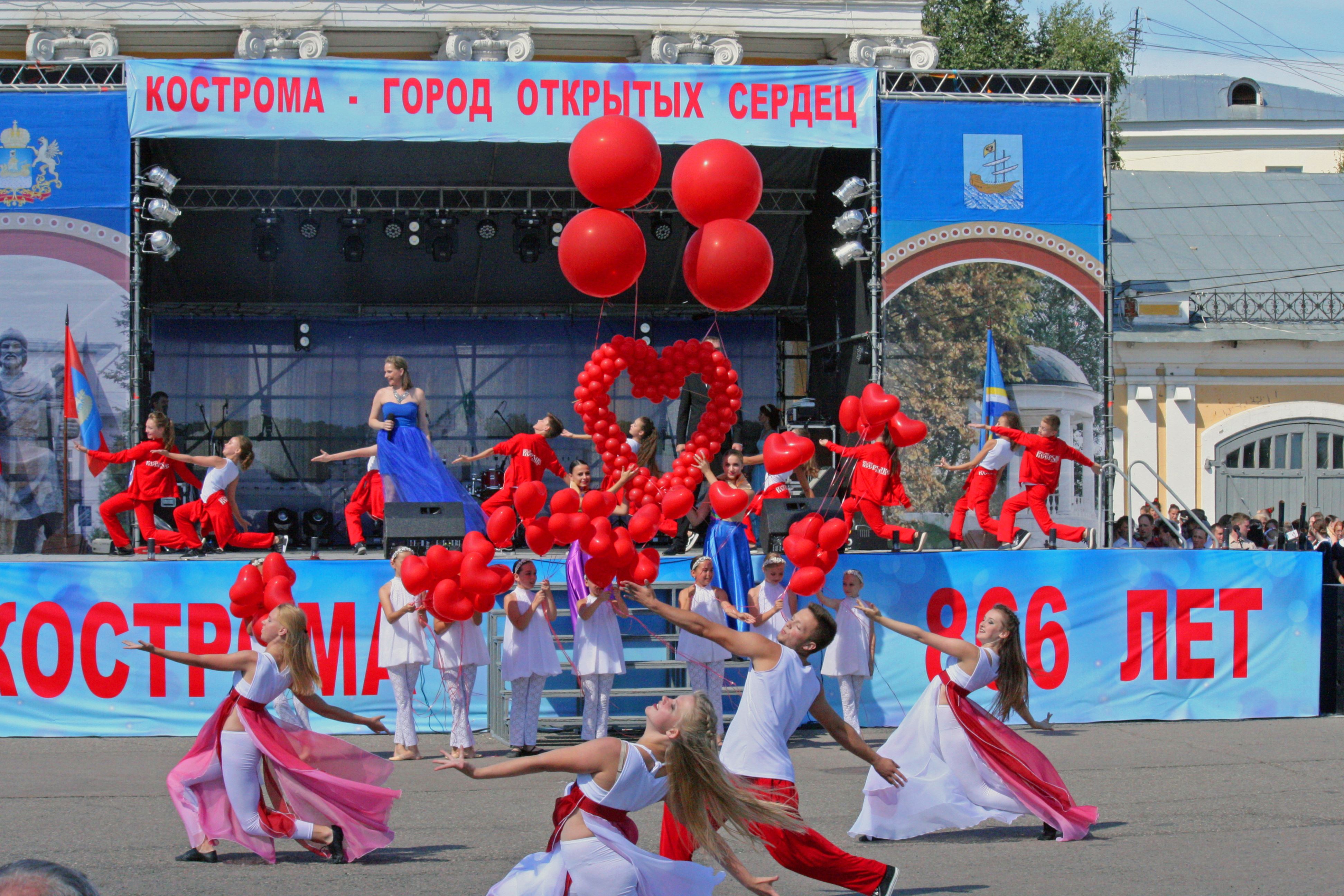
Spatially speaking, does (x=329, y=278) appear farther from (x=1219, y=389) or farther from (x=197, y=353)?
(x=1219, y=389)

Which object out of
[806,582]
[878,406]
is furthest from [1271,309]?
[806,582]

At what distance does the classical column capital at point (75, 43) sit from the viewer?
1858cm

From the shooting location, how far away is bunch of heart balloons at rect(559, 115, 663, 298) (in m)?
8.52

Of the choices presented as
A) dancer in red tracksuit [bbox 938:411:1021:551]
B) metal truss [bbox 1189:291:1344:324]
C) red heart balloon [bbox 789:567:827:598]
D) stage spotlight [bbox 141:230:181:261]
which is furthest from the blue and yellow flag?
metal truss [bbox 1189:291:1344:324]

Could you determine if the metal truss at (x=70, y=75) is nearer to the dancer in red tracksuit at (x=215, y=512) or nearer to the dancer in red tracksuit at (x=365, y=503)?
the dancer in red tracksuit at (x=215, y=512)

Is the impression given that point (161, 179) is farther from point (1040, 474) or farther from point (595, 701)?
point (1040, 474)

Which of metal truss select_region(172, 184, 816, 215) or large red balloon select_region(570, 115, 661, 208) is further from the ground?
metal truss select_region(172, 184, 816, 215)

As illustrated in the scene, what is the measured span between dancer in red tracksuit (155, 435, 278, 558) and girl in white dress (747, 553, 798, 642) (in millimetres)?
4380

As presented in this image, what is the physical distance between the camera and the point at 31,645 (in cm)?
1045

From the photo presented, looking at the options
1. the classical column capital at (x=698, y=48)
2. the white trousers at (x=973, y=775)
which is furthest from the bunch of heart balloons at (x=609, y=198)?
the classical column capital at (x=698, y=48)

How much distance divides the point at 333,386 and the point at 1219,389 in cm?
1301

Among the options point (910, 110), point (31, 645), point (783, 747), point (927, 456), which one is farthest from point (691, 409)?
point (783, 747)

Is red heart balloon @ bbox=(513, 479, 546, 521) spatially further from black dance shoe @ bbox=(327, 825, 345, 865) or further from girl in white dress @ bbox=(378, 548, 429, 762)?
black dance shoe @ bbox=(327, 825, 345, 865)

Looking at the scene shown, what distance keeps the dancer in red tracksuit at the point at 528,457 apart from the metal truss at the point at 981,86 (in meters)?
5.15
